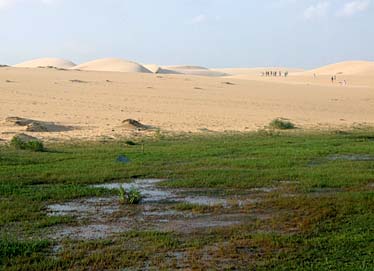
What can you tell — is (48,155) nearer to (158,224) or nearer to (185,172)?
(185,172)

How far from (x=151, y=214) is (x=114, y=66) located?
109 m

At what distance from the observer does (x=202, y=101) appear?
4253 centimetres

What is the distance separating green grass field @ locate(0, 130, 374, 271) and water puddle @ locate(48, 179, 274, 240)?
283mm

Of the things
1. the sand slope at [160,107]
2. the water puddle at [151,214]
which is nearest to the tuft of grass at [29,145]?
the sand slope at [160,107]

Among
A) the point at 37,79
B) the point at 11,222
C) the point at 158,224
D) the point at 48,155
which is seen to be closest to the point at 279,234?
the point at 158,224

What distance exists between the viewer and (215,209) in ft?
35.9

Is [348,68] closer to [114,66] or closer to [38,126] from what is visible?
[114,66]

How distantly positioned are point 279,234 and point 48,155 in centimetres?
986

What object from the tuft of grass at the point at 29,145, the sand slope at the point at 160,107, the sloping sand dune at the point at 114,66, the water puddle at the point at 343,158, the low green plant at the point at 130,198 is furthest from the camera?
the sloping sand dune at the point at 114,66

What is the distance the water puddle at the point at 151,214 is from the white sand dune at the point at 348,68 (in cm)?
10009

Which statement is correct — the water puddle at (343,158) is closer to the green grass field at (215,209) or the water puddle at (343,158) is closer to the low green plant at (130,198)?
the green grass field at (215,209)

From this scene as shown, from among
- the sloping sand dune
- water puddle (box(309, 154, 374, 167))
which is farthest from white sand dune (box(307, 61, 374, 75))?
water puddle (box(309, 154, 374, 167))

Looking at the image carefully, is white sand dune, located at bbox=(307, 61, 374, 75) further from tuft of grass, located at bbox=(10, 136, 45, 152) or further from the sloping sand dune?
tuft of grass, located at bbox=(10, 136, 45, 152)

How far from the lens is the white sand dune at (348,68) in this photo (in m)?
112
